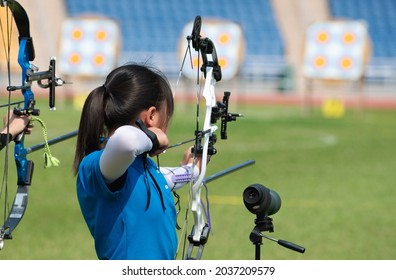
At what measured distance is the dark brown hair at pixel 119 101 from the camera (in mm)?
2432

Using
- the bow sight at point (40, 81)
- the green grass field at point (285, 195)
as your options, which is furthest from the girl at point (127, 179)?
the green grass field at point (285, 195)

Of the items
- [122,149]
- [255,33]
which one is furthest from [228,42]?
[122,149]

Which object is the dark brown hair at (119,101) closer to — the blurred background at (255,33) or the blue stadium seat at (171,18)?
the blurred background at (255,33)

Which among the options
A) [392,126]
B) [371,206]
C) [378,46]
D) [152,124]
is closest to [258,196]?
[152,124]

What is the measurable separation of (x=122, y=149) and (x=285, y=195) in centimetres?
485

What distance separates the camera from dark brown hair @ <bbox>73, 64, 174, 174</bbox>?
2.43 metres

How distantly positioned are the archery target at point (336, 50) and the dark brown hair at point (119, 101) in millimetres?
15308

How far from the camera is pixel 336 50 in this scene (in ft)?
57.9

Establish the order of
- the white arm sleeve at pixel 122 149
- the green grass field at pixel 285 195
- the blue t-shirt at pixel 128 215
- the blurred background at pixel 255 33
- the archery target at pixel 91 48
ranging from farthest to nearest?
the blurred background at pixel 255 33
the archery target at pixel 91 48
the green grass field at pixel 285 195
the blue t-shirt at pixel 128 215
the white arm sleeve at pixel 122 149

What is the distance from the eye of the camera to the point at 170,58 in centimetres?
2412

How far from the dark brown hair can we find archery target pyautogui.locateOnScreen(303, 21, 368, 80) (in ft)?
50.2

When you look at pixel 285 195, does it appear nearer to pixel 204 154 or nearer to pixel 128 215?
pixel 204 154

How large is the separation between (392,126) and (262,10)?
14.1 metres
